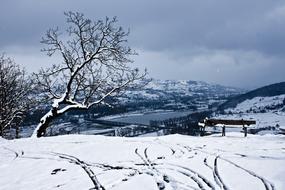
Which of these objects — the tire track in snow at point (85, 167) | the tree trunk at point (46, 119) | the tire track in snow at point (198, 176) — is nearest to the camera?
the tire track in snow at point (198, 176)

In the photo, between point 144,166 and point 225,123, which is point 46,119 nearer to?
point 225,123

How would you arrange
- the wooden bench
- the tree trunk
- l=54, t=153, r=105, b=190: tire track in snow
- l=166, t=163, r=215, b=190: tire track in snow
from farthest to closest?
the tree trunk < the wooden bench < l=54, t=153, r=105, b=190: tire track in snow < l=166, t=163, r=215, b=190: tire track in snow

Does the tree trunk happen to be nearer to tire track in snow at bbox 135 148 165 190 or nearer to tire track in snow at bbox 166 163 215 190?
tire track in snow at bbox 135 148 165 190

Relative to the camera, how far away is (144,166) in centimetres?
939

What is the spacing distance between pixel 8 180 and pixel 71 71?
1297cm

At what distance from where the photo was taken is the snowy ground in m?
7.64

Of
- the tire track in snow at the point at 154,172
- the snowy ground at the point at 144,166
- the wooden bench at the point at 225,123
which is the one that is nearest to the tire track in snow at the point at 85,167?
the snowy ground at the point at 144,166

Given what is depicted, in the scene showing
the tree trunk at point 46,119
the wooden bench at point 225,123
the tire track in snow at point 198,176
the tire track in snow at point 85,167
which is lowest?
the tire track in snow at point 198,176

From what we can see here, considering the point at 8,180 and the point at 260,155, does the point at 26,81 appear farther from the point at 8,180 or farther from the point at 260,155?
the point at 260,155

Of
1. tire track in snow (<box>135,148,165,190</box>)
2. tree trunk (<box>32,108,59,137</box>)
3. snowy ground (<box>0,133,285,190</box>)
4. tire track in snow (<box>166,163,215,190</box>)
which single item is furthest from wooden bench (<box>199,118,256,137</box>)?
tire track in snow (<box>166,163,215,190</box>)

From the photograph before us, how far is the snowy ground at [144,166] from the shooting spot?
764cm

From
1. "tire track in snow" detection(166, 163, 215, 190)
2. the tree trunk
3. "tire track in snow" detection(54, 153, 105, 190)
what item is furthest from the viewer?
the tree trunk

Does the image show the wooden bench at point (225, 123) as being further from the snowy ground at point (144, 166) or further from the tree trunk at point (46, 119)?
the tree trunk at point (46, 119)

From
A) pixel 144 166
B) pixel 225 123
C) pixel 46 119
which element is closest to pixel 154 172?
pixel 144 166
